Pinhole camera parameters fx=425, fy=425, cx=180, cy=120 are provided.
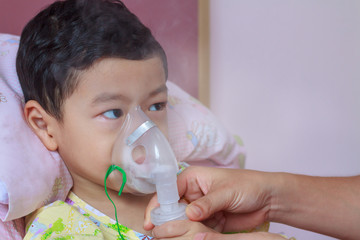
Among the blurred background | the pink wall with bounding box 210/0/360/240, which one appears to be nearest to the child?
the blurred background

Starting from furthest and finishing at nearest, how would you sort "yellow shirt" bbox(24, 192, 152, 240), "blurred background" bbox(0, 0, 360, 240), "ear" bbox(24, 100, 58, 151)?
"blurred background" bbox(0, 0, 360, 240) < "ear" bbox(24, 100, 58, 151) < "yellow shirt" bbox(24, 192, 152, 240)

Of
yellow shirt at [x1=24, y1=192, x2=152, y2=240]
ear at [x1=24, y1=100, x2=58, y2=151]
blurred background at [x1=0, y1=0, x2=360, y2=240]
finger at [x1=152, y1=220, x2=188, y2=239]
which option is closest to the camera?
finger at [x1=152, y1=220, x2=188, y2=239]

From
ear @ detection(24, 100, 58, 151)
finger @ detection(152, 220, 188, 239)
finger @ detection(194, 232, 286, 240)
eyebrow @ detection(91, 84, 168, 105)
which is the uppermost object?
eyebrow @ detection(91, 84, 168, 105)

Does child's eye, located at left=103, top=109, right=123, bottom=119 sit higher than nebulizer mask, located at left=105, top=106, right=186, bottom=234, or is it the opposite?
child's eye, located at left=103, top=109, right=123, bottom=119

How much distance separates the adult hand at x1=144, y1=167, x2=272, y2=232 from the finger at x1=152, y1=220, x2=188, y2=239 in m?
0.10

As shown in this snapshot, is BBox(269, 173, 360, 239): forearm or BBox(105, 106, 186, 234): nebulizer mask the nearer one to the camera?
BBox(105, 106, 186, 234): nebulizer mask

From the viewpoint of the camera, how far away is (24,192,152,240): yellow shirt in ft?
2.71

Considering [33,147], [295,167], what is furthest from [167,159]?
[295,167]

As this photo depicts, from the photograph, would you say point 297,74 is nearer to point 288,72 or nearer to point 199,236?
point 288,72

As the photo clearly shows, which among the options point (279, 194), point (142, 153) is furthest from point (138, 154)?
point (279, 194)

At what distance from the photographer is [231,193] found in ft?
2.81

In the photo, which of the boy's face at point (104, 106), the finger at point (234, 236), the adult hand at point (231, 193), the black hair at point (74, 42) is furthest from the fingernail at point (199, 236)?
the black hair at point (74, 42)

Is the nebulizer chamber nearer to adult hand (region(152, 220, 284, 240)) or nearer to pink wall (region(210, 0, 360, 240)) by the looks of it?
adult hand (region(152, 220, 284, 240))

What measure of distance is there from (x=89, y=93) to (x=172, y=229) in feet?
0.99
